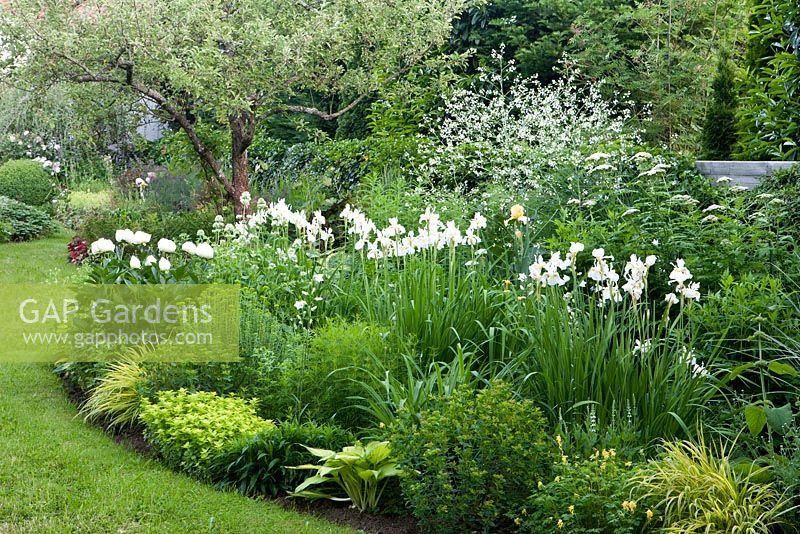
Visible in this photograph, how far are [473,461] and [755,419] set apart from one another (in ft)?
4.24

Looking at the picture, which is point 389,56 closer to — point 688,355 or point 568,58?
point 568,58

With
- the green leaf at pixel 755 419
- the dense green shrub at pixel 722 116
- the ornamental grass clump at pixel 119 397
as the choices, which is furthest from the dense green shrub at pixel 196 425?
the dense green shrub at pixel 722 116

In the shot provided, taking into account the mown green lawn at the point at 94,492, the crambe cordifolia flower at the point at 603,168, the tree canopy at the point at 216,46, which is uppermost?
the tree canopy at the point at 216,46

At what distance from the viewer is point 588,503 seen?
11.2ft

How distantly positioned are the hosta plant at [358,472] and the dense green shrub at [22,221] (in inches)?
395

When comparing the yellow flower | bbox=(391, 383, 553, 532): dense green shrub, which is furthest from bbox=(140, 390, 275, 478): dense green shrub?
the yellow flower

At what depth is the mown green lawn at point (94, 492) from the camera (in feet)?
12.9

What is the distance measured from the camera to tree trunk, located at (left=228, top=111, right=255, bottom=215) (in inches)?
392

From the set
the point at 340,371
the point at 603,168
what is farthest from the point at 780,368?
the point at 603,168

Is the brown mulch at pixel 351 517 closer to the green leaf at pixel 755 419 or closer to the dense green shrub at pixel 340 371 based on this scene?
the dense green shrub at pixel 340 371

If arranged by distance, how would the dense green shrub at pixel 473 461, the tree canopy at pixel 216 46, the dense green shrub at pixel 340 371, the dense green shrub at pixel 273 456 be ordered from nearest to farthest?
1. the dense green shrub at pixel 473 461
2. the dense green shrub at pixel 273 456
3. the dense green shrub at pixel 340 371
4. the tree canopy at pixel 216 46

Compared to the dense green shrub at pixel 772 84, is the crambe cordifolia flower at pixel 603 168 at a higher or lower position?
lower

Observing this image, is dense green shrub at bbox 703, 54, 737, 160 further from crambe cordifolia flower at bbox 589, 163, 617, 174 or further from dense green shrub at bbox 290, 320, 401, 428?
dense green shrub at bbox 290, 320, 401, 428

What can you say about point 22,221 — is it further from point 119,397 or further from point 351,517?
point 351,517
